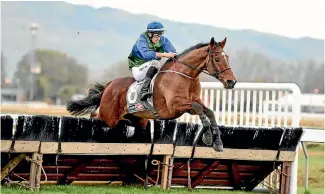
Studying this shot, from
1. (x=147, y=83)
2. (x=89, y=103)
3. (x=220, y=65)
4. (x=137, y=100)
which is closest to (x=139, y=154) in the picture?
(x=137, y=100)

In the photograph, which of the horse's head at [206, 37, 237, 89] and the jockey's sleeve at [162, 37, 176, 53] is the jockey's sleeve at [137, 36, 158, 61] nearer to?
the jockey's sleeve at [162, 37, 176, 53]

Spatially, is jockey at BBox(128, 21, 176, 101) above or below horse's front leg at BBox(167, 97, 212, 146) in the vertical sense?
above

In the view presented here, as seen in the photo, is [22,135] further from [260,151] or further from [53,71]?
[53,71]

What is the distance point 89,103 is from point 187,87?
2.74 metres

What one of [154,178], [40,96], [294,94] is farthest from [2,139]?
[40,96]

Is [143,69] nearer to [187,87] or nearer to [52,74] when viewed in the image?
[187,87]

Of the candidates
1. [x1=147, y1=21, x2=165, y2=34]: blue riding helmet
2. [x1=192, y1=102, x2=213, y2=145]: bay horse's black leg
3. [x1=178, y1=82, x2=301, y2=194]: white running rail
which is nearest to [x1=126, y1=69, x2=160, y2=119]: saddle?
Result: [x1=147, y1=21, x2=165, y2=34]: blue riding helmet

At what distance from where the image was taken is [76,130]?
1185 centimetres

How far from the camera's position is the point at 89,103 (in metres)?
14.3

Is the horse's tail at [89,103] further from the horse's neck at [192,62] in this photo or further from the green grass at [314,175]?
the green grass at [314,175]

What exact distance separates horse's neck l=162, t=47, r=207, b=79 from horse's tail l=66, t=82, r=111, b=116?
1912mm

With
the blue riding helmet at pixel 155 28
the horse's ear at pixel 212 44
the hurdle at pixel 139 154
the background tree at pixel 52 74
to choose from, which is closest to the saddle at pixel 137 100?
the hurdle at pixel 139 154

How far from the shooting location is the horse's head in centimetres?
1159

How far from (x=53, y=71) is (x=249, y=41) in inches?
2395
